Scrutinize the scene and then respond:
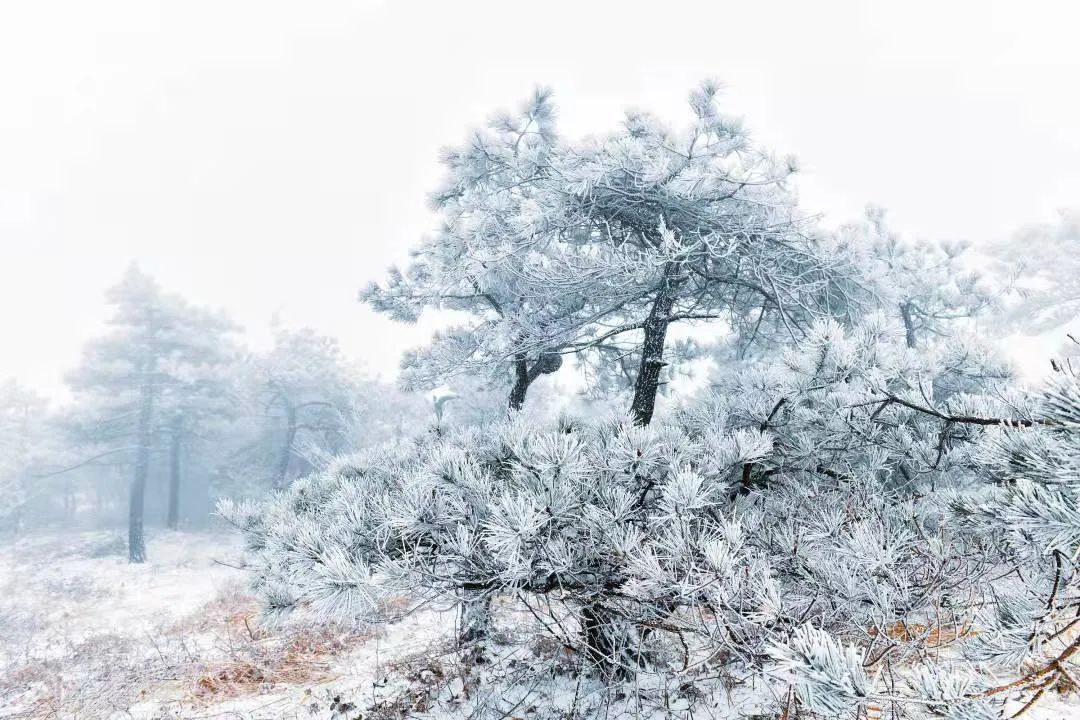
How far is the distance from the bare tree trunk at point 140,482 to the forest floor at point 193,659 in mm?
4480

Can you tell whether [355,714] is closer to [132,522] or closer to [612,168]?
[612,168]

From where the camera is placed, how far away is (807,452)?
3352mm

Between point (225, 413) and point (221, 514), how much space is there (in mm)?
20299

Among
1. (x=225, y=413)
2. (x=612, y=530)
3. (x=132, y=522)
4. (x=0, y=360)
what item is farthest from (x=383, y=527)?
(x=0, y=360)

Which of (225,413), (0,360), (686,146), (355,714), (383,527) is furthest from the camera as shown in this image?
(0,360)

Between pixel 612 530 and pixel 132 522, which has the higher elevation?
pixel 612 530

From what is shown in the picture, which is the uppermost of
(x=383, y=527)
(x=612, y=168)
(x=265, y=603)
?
(x=612, y=168)

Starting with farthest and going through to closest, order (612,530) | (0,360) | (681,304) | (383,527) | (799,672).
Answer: (0,360) → (681,304) → (383,527) → (612,530) → (799,672)

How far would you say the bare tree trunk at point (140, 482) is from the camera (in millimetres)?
17812

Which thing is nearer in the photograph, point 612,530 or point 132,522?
point 612,530

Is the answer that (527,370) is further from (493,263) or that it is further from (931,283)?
(931,283)

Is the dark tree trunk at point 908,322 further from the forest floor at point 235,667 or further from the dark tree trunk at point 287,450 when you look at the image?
the dark tree trunk at point 287,450

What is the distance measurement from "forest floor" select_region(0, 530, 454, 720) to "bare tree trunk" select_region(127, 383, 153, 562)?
448cm

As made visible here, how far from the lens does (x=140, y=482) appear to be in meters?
18.8
